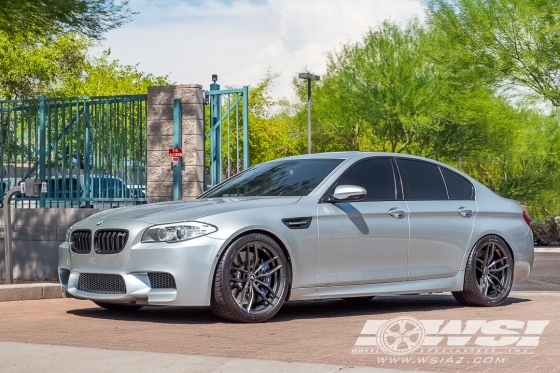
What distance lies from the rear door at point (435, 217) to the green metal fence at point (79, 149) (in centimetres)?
638

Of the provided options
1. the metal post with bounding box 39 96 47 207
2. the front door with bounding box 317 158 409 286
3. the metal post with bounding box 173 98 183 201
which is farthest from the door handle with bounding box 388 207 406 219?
the metal post with bounding box 39 96 47 207

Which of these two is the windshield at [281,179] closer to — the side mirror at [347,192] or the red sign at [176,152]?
the side mirror at [347,192]

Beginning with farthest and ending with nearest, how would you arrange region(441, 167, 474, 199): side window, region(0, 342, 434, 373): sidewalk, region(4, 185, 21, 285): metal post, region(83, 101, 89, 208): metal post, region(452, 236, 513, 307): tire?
region(83, 101, 89, 208): metal post < region(4, 185, 21, 285): metal post < region(441, 167, 474, 199): side window < region(452, 236, 513, 307): tire < region(0, 342, 434, 373): sidewalk

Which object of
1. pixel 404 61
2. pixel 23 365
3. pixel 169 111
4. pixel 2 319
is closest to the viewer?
pixel 23 365

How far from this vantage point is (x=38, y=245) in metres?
16.9

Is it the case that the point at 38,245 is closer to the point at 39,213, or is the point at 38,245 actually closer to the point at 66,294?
the point at 39,213

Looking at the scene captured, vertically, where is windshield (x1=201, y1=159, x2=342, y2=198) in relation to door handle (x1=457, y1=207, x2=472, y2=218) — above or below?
above

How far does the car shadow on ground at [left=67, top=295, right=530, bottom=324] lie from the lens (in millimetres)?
9594

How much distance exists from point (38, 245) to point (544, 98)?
21449mm

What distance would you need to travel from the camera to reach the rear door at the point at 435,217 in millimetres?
10320

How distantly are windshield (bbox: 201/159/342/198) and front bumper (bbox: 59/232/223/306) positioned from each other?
1.30 m

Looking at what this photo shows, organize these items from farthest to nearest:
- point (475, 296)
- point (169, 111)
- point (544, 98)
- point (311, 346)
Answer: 1. point (544, 98)
2. point (169, 111)
3. point (475, 296)
4. point (311, 346)

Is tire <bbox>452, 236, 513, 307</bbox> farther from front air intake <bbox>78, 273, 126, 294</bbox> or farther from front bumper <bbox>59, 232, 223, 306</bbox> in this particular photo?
front air intake <bbox>78, 273, 126, 294</bbox>

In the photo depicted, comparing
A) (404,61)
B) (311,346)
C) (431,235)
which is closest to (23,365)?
(311,346)
